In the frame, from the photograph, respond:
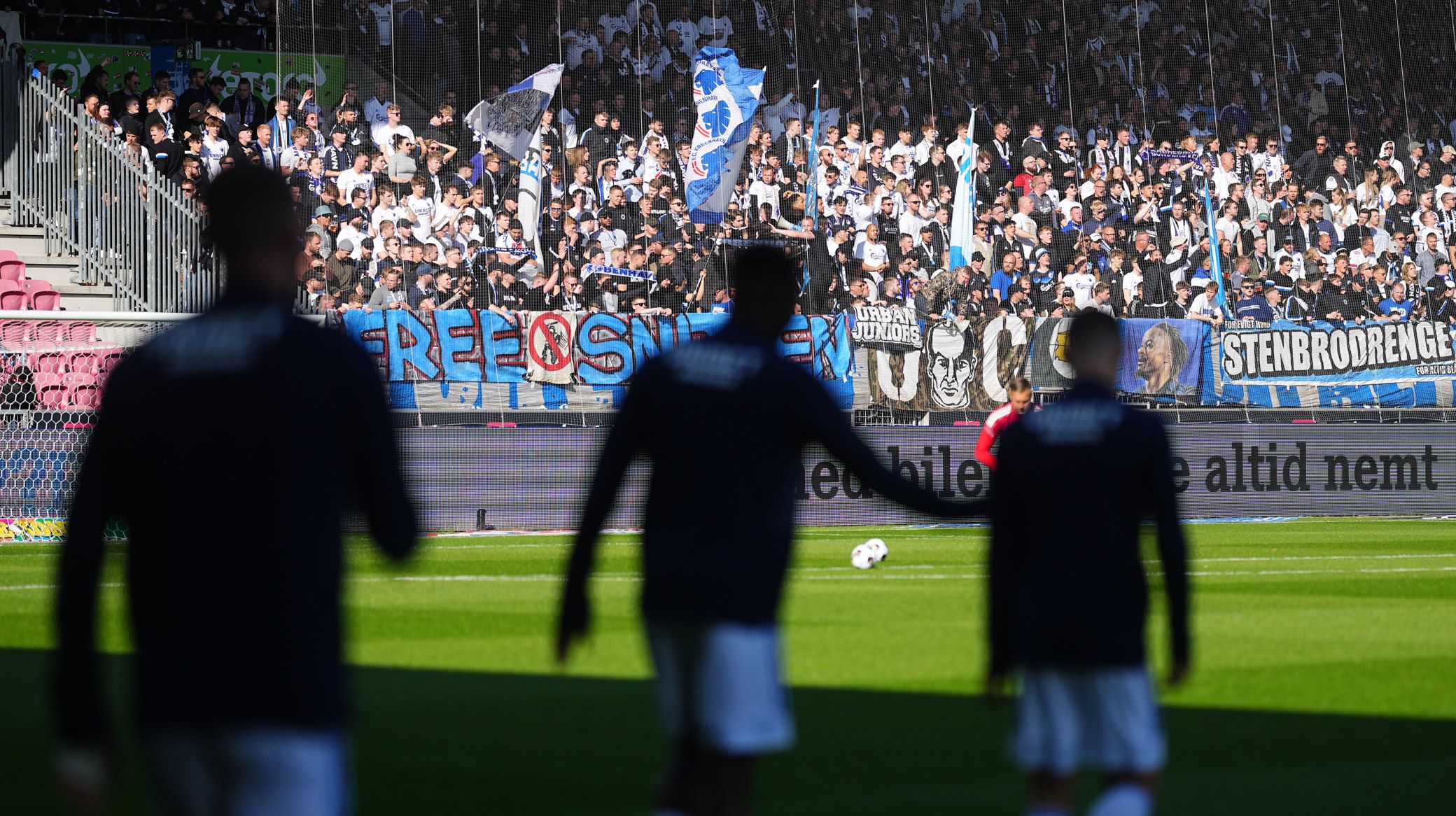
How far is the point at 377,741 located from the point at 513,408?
49.9 ft

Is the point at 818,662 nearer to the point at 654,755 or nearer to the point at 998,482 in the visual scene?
the point at 654,755

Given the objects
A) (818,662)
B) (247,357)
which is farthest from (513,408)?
(247,357)

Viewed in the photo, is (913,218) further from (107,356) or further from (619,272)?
(107,356)

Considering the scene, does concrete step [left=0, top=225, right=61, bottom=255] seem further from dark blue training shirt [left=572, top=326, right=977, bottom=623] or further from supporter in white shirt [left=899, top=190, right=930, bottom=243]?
dark blue training shirt [left=572, top=326, right=977, bottom=623]

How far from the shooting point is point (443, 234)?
25.0 meters

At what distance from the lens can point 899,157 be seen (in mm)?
28891

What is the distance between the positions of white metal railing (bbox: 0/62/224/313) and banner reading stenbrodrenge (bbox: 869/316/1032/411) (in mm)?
8397

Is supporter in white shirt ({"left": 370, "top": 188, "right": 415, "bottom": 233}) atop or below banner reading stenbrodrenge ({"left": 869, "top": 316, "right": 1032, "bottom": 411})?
atop

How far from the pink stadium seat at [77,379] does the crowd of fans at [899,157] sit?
9.38 feet

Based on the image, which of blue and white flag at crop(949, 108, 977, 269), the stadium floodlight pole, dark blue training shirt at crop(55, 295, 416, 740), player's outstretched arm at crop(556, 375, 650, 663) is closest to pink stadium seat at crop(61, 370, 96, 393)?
the stadium floodlight pole

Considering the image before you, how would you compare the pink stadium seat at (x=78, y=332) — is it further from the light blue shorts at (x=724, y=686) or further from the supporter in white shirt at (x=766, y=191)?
the light blue shorts at (x=724, y=686)

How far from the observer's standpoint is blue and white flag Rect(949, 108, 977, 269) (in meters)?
27.7

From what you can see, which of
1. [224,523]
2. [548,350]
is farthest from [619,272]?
[224,523]

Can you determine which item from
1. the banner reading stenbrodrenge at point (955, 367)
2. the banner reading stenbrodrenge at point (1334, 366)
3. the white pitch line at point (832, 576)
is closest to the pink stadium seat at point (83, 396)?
the white pitch line at point (832, 576)
